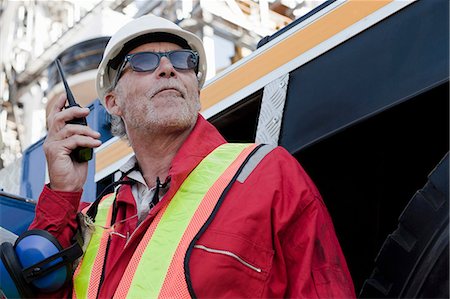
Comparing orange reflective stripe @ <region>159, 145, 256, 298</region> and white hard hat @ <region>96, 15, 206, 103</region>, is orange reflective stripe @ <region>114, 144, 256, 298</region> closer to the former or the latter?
orange reflective stripe @ <region>159, 145, 256, 298</region>

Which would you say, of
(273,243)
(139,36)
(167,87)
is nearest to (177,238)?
(273,243)

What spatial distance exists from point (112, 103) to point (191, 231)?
0.93m

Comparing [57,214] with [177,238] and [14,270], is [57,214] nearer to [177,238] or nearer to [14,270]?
[14,270]

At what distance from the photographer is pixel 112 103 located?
2514mm

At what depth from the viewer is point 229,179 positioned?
1.80 metres

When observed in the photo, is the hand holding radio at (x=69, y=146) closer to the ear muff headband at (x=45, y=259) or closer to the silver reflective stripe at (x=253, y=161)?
the ear muff headband at (x=45, y=259)

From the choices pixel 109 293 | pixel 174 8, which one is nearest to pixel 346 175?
pixel 109 293

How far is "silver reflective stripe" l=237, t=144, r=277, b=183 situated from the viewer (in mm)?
1788

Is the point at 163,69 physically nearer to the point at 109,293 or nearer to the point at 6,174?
the point at 109,293

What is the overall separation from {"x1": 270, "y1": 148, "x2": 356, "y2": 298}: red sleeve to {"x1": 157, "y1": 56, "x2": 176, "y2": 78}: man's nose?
0.64 metres

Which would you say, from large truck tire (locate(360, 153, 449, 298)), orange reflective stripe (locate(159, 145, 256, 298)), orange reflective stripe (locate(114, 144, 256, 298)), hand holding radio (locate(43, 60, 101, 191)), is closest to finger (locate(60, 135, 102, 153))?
hand holding radio (locate(43, 60, 101, 191))

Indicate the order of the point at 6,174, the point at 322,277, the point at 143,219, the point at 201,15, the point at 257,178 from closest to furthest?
1. the point at 322,277
2. the point at 257,178
3. the point at 143,219
4. the point at 6,174
5. the point at 201,15

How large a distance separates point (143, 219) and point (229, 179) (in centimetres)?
35

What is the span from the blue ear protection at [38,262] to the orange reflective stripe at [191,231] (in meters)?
0.48
